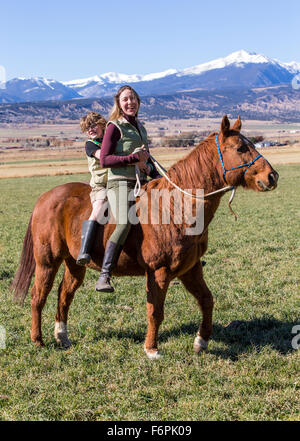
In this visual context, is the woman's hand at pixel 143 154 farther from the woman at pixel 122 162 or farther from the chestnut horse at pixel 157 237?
the chestnut horse at pixel 157 237

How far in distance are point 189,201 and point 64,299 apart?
2.44 meters

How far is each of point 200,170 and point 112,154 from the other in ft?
3.53

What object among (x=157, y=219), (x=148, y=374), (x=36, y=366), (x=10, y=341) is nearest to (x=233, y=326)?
(x=148, y=374)

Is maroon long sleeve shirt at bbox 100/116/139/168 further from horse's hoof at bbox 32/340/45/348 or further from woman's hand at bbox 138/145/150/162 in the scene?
horse's hoof at bbox 32/340/45/348

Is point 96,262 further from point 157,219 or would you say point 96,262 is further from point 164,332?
point 164,332

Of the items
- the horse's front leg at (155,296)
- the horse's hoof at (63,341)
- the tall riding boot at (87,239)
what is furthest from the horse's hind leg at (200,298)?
the horse's hoof at (63,341)

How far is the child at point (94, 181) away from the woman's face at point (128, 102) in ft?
1.93

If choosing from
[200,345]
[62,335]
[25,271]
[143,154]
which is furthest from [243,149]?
[25,271]

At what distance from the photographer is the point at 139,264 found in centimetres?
493

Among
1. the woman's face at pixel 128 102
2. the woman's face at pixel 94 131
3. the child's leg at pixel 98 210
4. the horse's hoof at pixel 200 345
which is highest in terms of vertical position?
the woman's face at pixel 128 102

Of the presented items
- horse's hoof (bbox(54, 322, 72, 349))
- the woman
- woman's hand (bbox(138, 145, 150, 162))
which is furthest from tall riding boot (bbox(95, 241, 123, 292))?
horse's hoof (bbox(54, 322, 72, 349))

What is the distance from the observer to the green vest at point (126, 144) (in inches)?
185

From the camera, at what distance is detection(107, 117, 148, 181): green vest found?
470 centimetres
